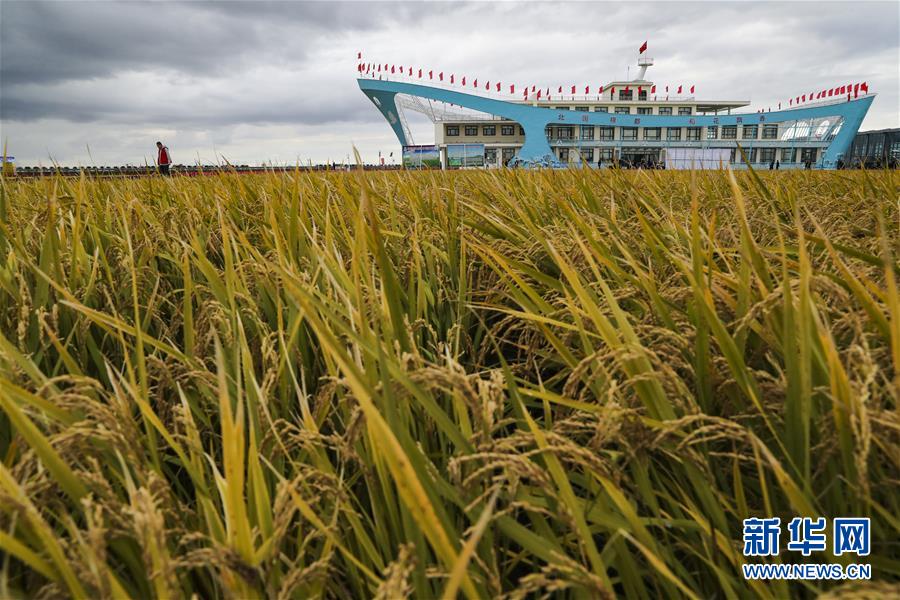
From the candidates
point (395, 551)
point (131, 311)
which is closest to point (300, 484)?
point (395, 551)

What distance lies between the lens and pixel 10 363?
2.73ft

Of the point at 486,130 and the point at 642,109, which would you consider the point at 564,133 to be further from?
the point at 642,109

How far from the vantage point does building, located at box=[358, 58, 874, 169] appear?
1873 inches

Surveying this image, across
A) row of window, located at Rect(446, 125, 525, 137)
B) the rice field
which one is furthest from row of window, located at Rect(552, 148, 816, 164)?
the rice field

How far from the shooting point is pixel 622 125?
49375 millimetres

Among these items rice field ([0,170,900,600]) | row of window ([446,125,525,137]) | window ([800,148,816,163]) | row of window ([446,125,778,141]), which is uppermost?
row of window ([446,125,525,137])

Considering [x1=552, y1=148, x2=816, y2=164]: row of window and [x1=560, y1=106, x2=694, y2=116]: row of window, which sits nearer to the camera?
[x1=552, y1=148, x2=816, y2=164]: row of window

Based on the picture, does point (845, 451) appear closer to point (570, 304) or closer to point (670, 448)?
point (670, 448)

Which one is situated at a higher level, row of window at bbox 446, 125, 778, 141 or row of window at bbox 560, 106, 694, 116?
row of window at bbox 560, 106, 694, 116

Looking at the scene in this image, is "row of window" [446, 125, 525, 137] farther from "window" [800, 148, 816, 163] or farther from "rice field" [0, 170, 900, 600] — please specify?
"rice field" [0, 170, 900, 600]

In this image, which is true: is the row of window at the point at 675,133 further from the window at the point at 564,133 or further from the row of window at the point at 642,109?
the row of window at the point at 642,109

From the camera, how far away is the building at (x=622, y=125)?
4756 centimetres

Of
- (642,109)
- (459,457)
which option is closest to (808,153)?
(642,109)

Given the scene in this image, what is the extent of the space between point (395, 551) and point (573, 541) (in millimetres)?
279
